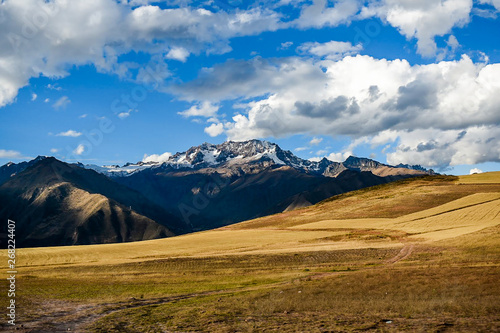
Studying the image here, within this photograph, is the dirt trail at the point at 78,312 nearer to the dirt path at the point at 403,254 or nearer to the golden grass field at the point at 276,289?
the golden grass field at the point at 276,289

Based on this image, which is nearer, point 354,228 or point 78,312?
point 78,312

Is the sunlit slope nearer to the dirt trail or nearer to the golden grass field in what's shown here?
the golden grass field

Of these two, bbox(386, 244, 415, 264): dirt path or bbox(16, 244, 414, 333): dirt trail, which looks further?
bbox(386, 244, 415, 264): dirt path

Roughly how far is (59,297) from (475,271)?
3871cm

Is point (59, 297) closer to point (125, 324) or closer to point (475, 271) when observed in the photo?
point (125, 324)

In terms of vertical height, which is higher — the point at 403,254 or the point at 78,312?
the point at 78,312

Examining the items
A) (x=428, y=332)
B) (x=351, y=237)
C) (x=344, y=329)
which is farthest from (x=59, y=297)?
(x=351, y=237)

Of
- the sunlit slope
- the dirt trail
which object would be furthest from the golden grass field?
the sunlit slope

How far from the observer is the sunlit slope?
6812cm

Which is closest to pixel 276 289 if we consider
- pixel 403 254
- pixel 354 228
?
pixel 403 254

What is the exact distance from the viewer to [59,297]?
33.7 metres

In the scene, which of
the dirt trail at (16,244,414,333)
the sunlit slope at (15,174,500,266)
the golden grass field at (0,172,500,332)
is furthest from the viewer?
the sunlit slope at (15,174,500,266)

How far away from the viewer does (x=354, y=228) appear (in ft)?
324

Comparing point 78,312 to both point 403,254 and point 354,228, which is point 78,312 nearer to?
point 403,254
